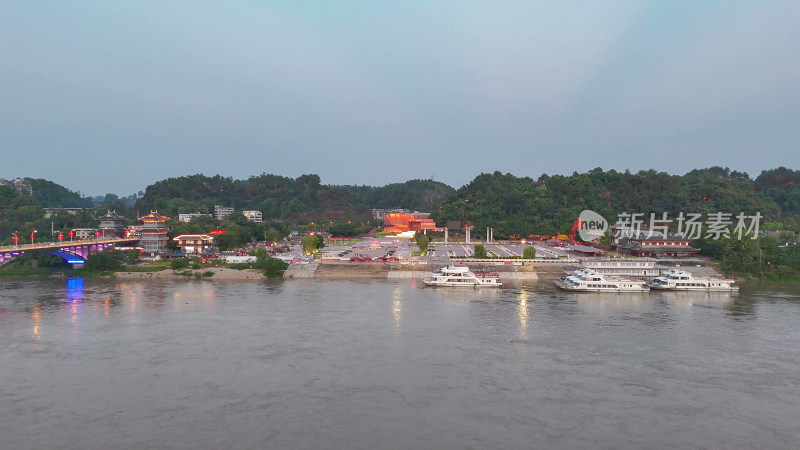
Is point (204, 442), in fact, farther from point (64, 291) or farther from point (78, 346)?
point (64, 291)

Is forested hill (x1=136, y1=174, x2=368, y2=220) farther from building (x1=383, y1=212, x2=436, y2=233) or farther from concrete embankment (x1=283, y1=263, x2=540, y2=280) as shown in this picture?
concrete embankment (x1=283, y1=263, x2=540, y2=280)

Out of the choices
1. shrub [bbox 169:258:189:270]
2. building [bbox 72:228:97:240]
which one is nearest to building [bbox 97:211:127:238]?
building [bbox 72:228:97:240]

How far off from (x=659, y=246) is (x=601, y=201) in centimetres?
3045

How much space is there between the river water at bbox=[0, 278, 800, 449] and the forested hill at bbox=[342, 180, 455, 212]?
10313cm

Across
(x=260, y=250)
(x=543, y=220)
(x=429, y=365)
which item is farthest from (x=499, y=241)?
(x=429, y=365)

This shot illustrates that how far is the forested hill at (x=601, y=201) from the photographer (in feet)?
237

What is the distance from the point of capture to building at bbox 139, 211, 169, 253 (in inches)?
2082

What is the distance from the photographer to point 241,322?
83.9 feet

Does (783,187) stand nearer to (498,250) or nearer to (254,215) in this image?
(498,250)

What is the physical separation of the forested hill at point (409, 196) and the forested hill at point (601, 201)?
4452 cm

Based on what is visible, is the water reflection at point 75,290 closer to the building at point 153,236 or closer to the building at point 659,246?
the building at point 153,236

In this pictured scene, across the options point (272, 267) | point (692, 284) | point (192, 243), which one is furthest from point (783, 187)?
point (192, 243)

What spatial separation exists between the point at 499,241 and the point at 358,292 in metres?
37.7

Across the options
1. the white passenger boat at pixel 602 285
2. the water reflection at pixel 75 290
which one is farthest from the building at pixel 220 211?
the white passenger boat at pixel 602 285
